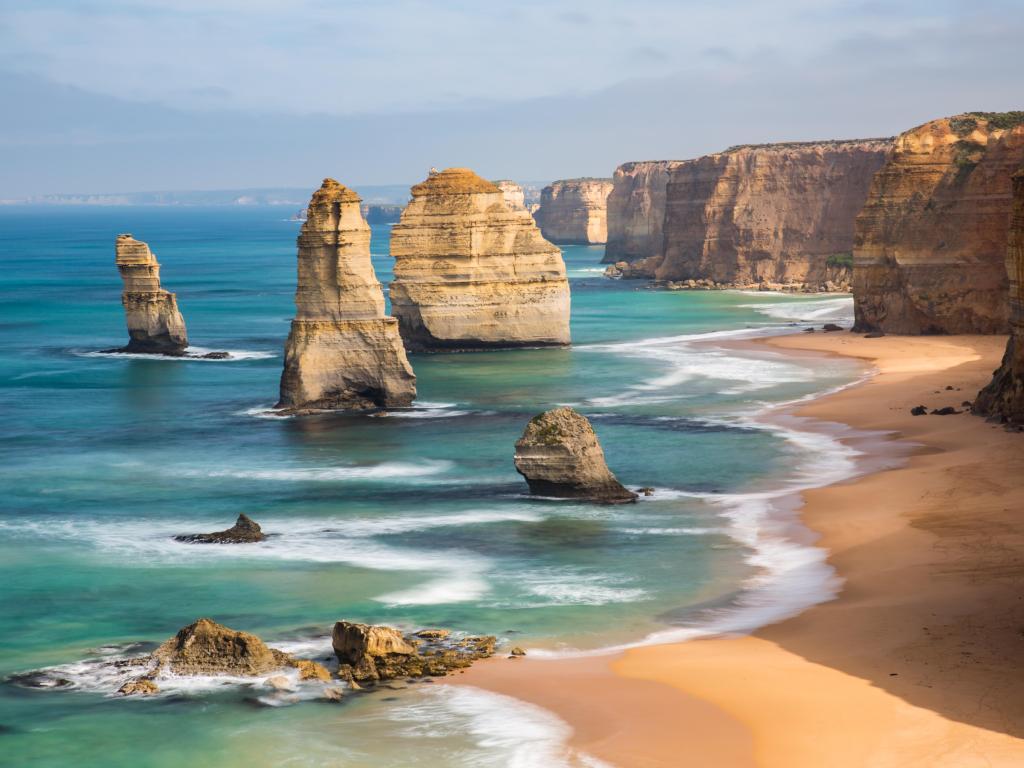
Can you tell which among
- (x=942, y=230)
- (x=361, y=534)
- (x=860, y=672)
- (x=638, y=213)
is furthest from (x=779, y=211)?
(x=860, y=672)

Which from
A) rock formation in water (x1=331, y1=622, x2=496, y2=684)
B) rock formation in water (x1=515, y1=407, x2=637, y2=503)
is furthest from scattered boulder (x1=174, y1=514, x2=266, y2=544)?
rock formation in water (x1=331, y1=622, x2=496, y2=684)

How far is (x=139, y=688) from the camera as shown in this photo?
20.9m

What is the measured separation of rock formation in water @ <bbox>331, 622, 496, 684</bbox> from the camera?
21250 mm

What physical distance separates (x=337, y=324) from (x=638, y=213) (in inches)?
4243

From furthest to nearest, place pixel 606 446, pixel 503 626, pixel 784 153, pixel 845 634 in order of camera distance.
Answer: pixel 784 153
pixel 606 446
pixel 503 626
pixel 845 634

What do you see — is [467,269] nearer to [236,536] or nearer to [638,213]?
[236,536]

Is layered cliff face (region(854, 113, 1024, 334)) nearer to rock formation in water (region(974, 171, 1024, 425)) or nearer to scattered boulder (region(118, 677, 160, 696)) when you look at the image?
rock formation in water (region(974, 171, 1024, 425))

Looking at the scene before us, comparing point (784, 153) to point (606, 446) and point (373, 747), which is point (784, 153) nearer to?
point (606, 446)

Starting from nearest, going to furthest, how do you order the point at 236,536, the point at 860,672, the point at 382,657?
1. the point at 860,672
2. the point at 382,657
3. the point at 236,536

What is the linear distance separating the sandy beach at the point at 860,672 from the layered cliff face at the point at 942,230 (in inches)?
1333

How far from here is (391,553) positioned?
2930 centimetres

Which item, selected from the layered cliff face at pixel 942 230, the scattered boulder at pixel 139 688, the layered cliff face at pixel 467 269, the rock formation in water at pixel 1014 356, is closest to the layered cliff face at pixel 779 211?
the layered cliff face at pixel 942 230

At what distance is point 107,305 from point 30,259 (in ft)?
253

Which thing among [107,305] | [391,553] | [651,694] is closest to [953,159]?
[391,553]
